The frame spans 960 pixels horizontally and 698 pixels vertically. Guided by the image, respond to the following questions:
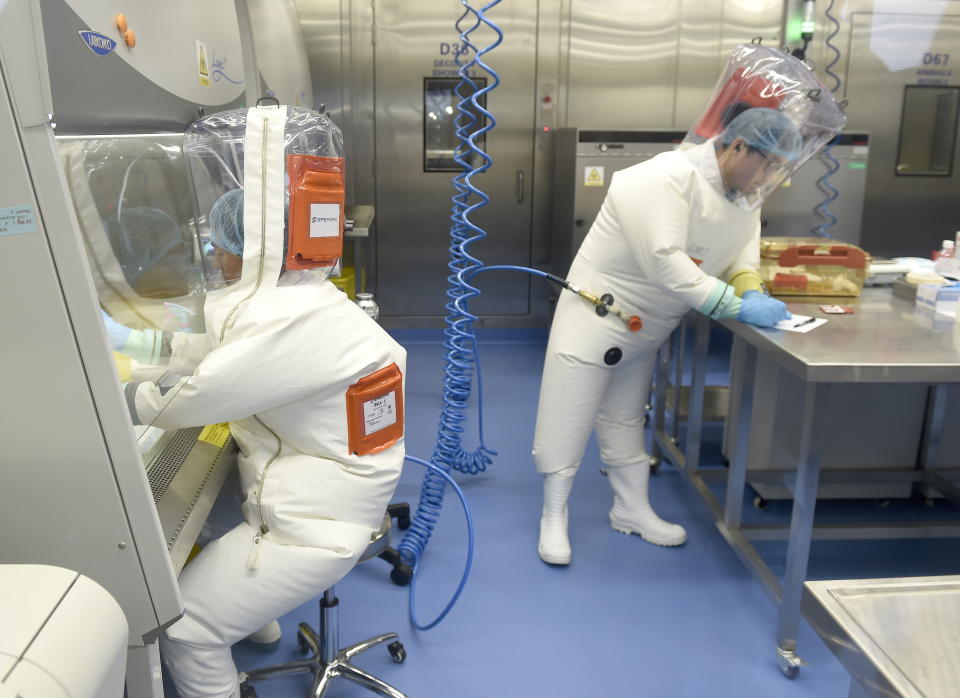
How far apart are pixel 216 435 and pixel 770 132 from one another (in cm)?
153

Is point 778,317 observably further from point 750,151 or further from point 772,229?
point 772,229

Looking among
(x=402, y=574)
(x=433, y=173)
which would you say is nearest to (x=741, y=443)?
(x=402, y=574)

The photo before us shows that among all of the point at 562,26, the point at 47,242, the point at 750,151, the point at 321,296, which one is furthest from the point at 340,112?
the point at 47,242

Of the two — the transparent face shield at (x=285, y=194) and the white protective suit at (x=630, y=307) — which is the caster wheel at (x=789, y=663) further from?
the transparent face shield at (x=285, y=194)

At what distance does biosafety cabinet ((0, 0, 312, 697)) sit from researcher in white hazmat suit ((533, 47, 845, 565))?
1115 millimetres

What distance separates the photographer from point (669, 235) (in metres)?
2.08

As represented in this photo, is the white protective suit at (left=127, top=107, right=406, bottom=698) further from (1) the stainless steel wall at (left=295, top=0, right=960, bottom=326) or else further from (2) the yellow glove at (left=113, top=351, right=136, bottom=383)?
(1) the stainless steel wall at (left=295, top=0, right=960, bottom=326)

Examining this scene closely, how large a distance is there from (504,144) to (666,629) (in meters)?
3.55

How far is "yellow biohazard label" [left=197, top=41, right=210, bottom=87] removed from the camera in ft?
6.85

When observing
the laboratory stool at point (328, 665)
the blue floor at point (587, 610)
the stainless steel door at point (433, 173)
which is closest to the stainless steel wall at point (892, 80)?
the stainless steel door at point (433, 173)

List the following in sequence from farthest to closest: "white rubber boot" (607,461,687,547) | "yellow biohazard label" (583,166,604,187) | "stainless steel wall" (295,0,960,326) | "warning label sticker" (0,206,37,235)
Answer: "stainless steel wall" (295,0,960,326) < "yellow biohazard label" (583,166,604,187) < "white rubber boot" (607,461,687,547) < "warning label sticker" (0,206,37,235)

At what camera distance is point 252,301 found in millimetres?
1275

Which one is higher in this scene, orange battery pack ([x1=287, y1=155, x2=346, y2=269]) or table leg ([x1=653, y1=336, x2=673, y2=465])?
orange battery pack ([x1=287, y1=155, x2=346, y2=269])

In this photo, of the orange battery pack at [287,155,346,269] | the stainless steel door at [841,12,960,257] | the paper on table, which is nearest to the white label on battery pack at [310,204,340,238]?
the orange battery pack at [287,155,346,269]
